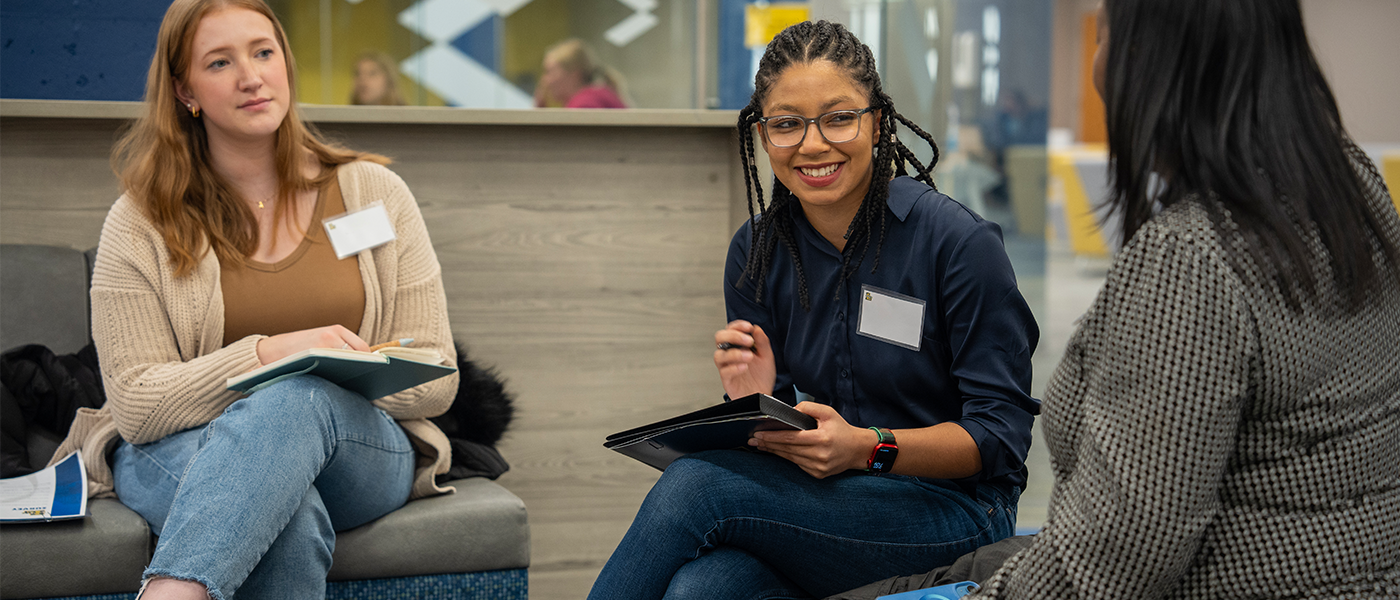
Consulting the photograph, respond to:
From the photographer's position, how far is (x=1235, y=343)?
0.78 m

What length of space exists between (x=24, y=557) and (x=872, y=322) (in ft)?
4.42

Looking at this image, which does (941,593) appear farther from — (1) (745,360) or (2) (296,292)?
(2) (296,292)

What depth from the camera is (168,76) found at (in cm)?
186

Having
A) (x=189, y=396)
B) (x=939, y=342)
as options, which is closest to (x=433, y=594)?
(x=189, y=396)

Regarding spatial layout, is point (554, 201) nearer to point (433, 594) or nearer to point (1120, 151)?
point (433, 594)

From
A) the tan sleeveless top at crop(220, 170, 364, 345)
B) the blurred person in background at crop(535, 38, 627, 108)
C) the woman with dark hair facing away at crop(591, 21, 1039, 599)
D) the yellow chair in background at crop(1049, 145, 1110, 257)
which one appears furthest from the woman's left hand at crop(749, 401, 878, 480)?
the yellow chair in background at crop(1049, 145, 1110, 257)

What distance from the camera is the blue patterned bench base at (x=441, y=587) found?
173cm

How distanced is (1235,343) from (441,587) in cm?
137

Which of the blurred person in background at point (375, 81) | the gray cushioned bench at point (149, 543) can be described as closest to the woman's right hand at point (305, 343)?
the gray cushioned bench at point (149, 543)

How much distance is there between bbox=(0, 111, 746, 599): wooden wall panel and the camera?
7.99 ft

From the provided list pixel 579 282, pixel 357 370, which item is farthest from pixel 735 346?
pixel 579 282

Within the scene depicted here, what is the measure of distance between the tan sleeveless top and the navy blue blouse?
76 cm

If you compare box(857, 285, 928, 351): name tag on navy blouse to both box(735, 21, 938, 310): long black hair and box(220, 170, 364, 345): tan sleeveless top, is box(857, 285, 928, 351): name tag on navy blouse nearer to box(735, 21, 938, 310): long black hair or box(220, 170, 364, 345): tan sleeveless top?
box(735, 21, 938, 310): long black hair

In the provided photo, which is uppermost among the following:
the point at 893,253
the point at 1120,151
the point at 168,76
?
the point at 168,76
